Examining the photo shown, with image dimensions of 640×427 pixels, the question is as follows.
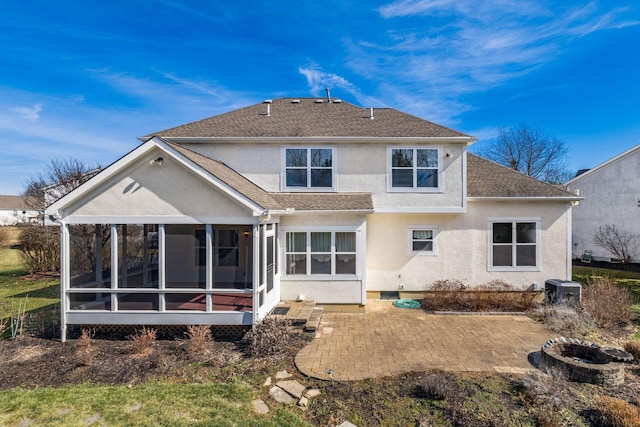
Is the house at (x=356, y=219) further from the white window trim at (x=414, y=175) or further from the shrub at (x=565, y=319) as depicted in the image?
the shrub at (x=565, y=319)

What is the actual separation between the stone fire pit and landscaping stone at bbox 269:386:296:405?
567 cm

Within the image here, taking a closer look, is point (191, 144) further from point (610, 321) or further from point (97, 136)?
point (610, 321)

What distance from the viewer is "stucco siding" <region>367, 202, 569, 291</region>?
41.9ft

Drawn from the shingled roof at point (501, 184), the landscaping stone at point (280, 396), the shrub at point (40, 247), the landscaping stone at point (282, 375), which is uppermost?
the shingled roof at point (501, 184)

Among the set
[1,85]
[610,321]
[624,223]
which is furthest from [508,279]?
[1,85]

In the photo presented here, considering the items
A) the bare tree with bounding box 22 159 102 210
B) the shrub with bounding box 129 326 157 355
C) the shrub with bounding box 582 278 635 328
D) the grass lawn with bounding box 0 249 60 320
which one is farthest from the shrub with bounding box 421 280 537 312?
the bare tree with bounding box 22 159 102 210

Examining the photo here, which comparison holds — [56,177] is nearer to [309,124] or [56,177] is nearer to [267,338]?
[309,124]

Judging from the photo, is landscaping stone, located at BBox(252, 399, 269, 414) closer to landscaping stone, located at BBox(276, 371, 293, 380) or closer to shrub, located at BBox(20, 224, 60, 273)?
landscaping stone, located at BBox(276, 371, 293, 380)

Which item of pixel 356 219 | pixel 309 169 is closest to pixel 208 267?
pixel 356 219

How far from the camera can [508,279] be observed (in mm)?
12773

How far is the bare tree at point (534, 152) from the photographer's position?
111 ft

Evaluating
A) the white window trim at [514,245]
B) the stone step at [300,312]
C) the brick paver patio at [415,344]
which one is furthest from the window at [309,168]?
the white window trim at [514,245]

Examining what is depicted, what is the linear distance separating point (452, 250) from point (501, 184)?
359 cm

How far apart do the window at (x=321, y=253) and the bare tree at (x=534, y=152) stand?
102ft
